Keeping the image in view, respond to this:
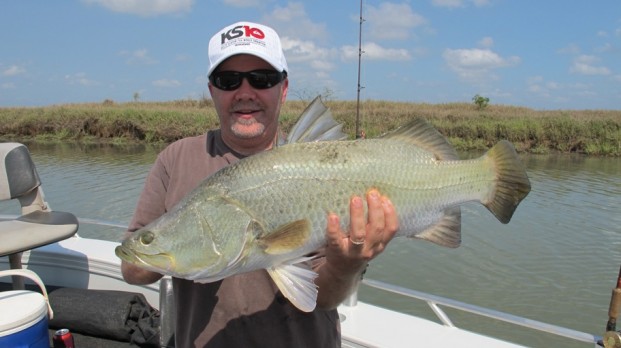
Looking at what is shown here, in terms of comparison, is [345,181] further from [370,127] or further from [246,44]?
[370,127]

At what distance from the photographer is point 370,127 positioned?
2727 centimetres

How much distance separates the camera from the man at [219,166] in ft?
6.47

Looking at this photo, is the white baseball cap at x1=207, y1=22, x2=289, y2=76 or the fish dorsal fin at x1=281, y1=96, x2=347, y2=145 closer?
the fish dorsal fin at x1=281, y1=96, x2=347, y2=145

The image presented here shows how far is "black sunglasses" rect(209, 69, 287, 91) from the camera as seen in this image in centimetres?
205

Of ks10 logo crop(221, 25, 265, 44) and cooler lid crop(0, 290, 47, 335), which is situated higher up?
ks10 logo crop(221, 25, 265, 44)

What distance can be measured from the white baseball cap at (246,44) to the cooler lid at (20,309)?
1.83 m

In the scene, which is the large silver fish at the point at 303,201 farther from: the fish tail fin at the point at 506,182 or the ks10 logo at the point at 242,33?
the ks10 logo at the point at 242,33

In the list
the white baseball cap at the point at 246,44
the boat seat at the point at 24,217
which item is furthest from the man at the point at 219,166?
the boat seat at the point at 24,217

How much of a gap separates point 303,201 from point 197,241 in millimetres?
407

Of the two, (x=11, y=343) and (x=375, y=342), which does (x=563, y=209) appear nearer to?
(x=375, y=342)

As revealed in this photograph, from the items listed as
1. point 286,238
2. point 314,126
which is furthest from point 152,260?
point 314,126

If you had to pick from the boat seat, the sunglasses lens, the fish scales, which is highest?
the sunglasses lens

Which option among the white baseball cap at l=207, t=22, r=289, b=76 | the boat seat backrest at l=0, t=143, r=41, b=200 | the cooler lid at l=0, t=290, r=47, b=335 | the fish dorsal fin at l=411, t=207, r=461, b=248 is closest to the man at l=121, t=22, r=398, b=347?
the white baseball cap at l=207, t=22, r=289, b=76

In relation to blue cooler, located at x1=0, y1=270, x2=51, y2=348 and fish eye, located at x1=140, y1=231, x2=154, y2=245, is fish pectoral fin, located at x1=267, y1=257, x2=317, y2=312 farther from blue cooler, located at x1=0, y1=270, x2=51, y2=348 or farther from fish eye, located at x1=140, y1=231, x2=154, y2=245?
blue cooler, located at x1=0, y1=270, x2=51, y2=348
